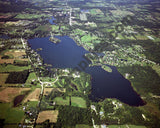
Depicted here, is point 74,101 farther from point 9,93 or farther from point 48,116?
point 9,93

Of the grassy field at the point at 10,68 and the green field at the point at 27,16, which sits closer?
the grassy field at the point at 10,68

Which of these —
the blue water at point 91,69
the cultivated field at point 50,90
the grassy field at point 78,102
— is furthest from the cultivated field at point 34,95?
the blue water at point 91,69

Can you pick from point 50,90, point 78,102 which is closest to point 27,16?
point 50,90

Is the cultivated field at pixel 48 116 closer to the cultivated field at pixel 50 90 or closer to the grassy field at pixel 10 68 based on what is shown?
the cultivated field at pixel 50 90

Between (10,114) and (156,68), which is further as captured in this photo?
(156,68)

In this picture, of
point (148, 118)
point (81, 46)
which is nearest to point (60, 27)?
point (81, 46)
